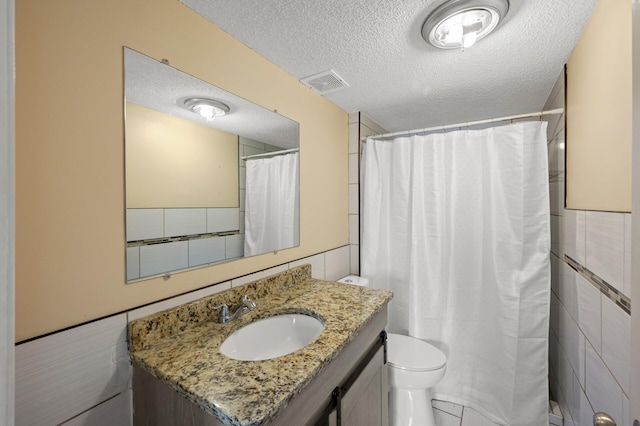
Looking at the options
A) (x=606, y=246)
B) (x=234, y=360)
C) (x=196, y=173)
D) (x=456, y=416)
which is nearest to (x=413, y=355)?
(x=456, y=416)

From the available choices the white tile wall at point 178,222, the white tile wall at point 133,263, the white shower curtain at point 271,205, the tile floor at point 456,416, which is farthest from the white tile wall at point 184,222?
the tile floor at point 456,416

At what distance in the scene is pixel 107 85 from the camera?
2.57ft

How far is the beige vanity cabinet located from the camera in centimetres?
68

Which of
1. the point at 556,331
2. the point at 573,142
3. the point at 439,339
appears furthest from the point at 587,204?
→ the point at 439,339

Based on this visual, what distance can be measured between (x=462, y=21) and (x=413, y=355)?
170 centimetres

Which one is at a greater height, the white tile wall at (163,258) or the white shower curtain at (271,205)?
the white shower curtain at (271,205)

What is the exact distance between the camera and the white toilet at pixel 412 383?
1402mm

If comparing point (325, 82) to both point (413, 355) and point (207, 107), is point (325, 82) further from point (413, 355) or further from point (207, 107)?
point (413, 355)

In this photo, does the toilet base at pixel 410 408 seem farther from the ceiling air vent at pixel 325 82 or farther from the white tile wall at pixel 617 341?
the ceiling air vent at pixel 325 82

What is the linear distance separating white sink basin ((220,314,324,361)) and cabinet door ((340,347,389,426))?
9.6 inches

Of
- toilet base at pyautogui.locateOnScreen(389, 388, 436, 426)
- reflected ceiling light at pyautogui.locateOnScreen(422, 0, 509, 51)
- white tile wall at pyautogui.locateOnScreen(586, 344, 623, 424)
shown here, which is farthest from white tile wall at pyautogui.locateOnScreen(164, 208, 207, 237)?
white tile wall at pyautogui.locateOnScreen(586, 344, 623, 424)

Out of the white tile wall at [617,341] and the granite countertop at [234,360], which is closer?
the granite countertop at [234,360]

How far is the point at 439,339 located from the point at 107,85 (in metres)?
2.14

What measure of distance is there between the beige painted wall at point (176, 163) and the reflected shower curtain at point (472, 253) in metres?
1.14
